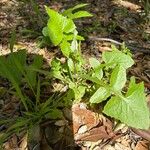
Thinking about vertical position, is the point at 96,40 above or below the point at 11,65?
below

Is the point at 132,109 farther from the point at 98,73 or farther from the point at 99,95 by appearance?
the point at 98,73

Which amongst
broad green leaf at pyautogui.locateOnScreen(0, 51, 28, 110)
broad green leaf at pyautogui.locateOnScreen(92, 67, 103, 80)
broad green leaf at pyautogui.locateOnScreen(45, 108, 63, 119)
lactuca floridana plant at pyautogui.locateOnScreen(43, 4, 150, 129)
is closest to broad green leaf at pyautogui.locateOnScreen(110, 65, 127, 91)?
lactuca floridana plant at pyautogui.locateOnScreen(43, 4, 150, 129)

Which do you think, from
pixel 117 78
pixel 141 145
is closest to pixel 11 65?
pixel 117 78

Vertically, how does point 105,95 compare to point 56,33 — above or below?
below

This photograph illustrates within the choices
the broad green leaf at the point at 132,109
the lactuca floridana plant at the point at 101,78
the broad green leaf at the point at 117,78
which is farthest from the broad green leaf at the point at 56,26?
the broad green leaf at the point at 132,109

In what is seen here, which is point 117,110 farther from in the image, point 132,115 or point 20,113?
point 20,113

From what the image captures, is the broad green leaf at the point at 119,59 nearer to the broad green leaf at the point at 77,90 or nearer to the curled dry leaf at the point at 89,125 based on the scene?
the broad green leaf at the point at 77,90

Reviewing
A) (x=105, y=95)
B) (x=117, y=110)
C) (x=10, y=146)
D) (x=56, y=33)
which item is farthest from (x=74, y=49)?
(x=10, y=146)

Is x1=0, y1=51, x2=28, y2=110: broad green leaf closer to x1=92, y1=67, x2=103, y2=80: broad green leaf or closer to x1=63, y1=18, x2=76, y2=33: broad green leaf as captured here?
x1=63, y1=18, x2=76, y2=33: broad green leaf
